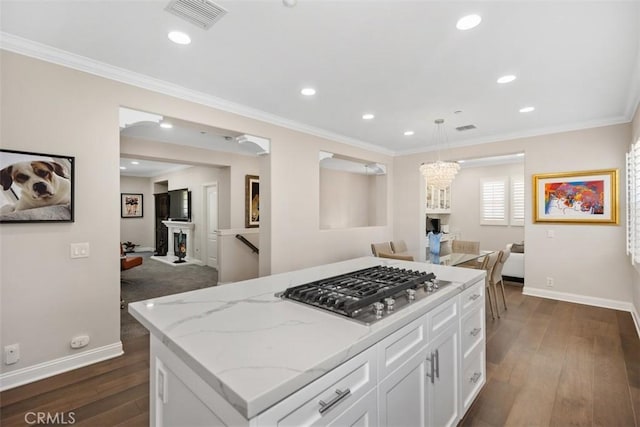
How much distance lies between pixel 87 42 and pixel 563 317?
19.3ft

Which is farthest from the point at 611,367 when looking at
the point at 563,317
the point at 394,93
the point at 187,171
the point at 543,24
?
the point at 187,171

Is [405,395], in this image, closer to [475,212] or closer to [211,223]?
[211,223]

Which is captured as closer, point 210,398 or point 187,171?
point 210,398

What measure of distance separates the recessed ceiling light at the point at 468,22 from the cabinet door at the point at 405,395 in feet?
7.14

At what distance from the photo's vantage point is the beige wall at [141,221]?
10.3 metres

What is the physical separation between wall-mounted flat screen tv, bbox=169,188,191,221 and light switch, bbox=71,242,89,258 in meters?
5.74

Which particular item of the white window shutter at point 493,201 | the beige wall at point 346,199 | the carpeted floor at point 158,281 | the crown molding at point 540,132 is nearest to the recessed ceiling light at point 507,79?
the crown molding at point 540,132

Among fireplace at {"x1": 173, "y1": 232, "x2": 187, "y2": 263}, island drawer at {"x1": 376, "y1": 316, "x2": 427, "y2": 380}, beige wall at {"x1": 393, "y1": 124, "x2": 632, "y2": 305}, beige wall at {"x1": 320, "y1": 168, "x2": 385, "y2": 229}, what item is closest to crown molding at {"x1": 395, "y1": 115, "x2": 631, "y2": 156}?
beige wall at {"x1": 393, "y1": 124, "x2": 632, "y2": 305}

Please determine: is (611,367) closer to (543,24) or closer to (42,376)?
(543,24)

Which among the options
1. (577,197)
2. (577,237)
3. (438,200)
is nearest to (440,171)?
(577,197)

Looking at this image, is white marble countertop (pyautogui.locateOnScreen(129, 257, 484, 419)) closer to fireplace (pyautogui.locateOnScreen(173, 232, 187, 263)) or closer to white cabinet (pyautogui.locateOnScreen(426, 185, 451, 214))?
white cabinet (pyautogui.locateOnScreen(426, 185, 451, 214))

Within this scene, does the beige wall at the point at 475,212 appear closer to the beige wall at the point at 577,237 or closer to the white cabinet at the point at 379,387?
the beige wall at the point at 577,237

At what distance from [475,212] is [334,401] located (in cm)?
834

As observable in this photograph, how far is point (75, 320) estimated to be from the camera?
→ 2609mm
